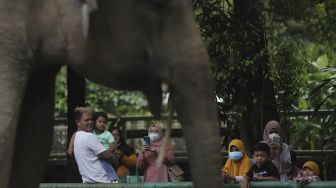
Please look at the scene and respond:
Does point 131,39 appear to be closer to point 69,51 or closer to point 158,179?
point 69,51

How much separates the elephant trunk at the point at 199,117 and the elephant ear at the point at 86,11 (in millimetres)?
716

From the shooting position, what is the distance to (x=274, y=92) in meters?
12.5

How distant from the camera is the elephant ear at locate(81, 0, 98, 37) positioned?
550 centimetres

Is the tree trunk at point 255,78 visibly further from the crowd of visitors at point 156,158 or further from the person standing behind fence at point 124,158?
the person standing behind fence at point 124,158

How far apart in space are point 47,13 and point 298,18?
716 centimetres

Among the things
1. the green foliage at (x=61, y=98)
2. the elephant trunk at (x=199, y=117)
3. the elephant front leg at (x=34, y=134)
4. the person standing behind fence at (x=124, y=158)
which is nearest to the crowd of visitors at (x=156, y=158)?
the person standing behind fence at (x=124, y=158)

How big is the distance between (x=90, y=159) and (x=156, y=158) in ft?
2.49

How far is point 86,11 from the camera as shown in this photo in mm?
5562

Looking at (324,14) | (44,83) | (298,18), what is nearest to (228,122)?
(298,18)

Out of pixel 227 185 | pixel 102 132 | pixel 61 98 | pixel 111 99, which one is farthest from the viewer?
pixel 111 99

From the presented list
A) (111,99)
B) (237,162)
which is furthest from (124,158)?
(111,99)

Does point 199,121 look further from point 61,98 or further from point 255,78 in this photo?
point 61,98

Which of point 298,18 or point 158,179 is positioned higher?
point 298,18

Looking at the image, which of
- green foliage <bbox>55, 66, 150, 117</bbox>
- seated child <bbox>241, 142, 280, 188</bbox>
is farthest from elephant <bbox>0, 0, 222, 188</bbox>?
green foliage <bbox>55, 66, 150, 117</bbox>
